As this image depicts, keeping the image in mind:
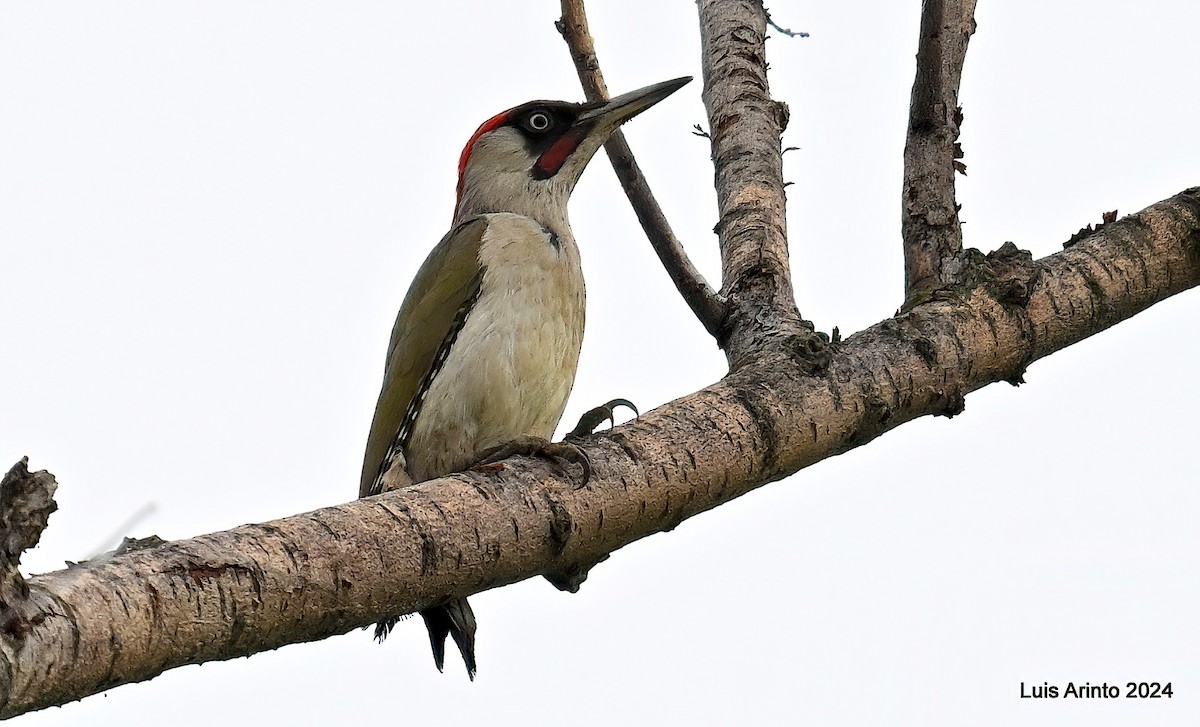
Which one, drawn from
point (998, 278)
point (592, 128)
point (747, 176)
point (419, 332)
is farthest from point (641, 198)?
point (998, 278)

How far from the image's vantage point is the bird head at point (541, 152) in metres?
4.29

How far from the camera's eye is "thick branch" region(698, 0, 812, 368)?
3.27m

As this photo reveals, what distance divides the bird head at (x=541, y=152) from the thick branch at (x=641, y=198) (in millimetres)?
110

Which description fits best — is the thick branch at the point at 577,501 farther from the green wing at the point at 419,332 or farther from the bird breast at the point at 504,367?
the green wing at the point at 419,332

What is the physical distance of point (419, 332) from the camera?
3867 millimetres

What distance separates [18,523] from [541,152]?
2.99m

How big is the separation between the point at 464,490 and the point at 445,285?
1567 mm

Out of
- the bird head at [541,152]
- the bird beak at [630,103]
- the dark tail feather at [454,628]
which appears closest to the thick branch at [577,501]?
the dark tail feather at [454,628]

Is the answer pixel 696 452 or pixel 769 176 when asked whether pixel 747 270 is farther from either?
pixel 696 452

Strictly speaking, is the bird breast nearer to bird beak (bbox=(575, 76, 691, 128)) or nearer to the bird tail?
the bird tail

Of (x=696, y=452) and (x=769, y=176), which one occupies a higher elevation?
(x=769, y=176)

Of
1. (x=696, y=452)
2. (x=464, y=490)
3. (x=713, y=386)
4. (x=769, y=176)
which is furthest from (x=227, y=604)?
(x=769, y=176)

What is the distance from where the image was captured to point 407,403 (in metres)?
3.74

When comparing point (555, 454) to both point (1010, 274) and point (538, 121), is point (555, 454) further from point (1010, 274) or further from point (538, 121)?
point (538, 121)
